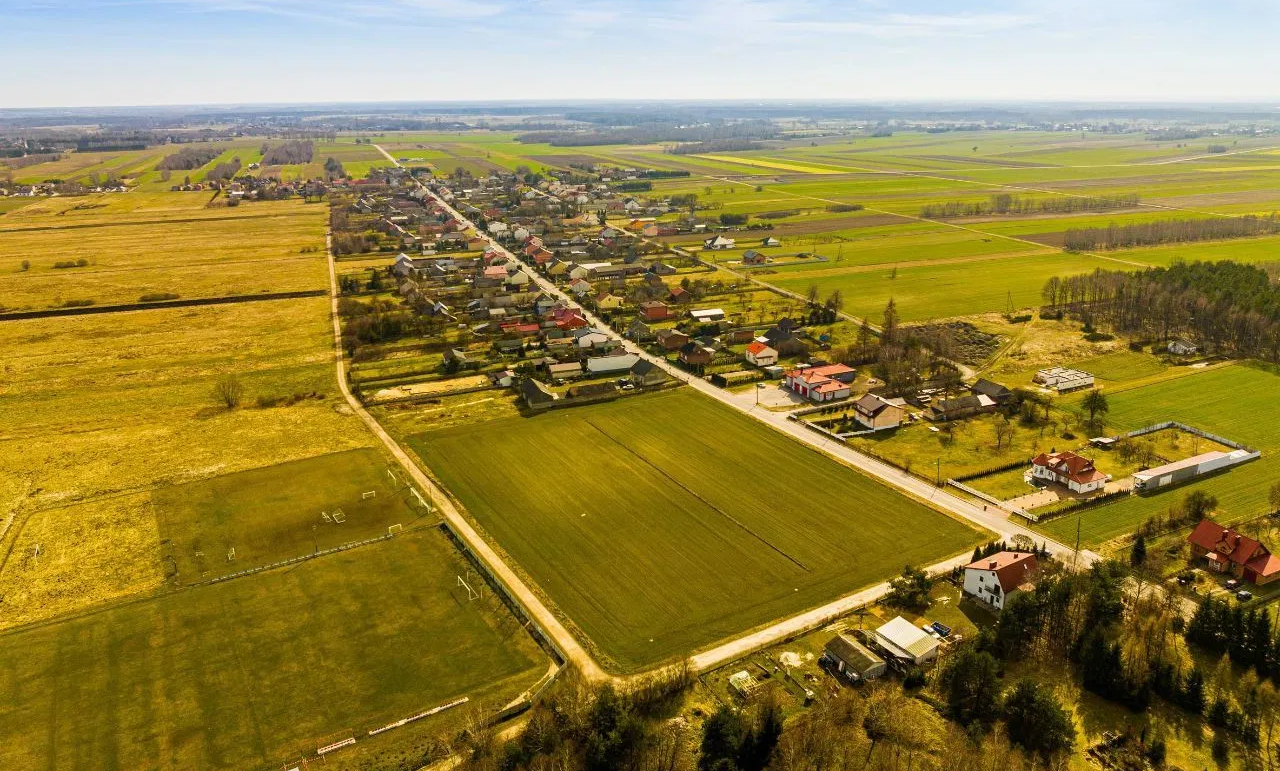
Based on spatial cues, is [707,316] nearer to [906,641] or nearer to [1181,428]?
[1181,428]

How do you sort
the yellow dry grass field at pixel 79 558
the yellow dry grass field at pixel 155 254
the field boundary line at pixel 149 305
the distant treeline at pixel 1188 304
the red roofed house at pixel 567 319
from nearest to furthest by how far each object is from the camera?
the yellow dry grass field at pixel 79 558 → the distant treeline at pixel 1188 304 → the red roofed house at pixel 567 319 → the field boundary line at pixel 149 305 → the yellow dry grass field at pixel 155 254

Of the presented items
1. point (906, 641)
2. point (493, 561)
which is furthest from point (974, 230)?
point (493, 561)

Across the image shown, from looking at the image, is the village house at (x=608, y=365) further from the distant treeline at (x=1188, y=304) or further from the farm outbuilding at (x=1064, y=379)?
the distant treeline at (x=1188, y=304)

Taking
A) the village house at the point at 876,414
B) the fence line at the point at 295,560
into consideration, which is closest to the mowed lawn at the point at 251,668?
the fence line at the point at 295,560

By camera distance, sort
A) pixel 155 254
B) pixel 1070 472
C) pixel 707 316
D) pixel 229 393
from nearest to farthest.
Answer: pixel 1070 472
pixel 229 393
pixel 707 316
pixel 155 254

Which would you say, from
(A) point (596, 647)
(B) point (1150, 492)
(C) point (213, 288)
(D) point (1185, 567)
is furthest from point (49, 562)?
(C) point (213, 288)

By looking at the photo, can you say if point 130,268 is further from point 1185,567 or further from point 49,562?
point 1185,567
